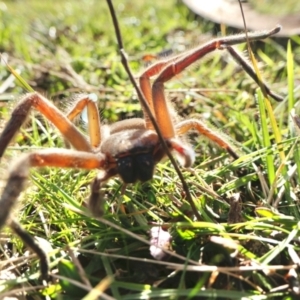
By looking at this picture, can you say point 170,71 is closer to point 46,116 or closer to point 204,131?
point 204,131

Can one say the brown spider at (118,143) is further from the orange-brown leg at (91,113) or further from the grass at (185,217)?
the grass at (185,217)

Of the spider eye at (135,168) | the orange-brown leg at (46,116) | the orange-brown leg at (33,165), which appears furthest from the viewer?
the orange-brown leg at (46,116)

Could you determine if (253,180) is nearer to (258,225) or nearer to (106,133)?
(258,225)

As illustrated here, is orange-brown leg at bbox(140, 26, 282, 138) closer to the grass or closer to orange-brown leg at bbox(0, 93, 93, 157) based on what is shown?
the grass

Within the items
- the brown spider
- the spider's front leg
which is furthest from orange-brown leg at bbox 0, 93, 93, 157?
the spider's front leg

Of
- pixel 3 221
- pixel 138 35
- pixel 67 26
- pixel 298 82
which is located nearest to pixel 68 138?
pixel 3 221

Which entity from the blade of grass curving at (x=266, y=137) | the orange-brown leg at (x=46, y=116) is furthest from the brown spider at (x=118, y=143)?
Result: the blade of grass curving at (x=266, y=137)
